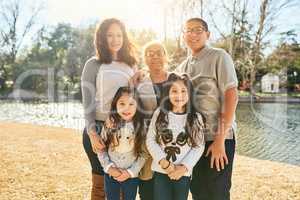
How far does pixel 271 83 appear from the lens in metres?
24.8

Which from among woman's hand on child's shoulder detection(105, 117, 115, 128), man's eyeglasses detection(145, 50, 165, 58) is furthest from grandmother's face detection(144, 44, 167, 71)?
woman's hand on child's shoulder detection(105, 117, 115, 128)

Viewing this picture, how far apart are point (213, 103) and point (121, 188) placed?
0.75 metres

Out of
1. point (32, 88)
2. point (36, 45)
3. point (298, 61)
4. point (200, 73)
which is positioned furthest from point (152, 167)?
point (36, 45)

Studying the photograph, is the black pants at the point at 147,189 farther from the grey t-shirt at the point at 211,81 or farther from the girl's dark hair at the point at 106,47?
the girl's dark hair at the point at 106,47

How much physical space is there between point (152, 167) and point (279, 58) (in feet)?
79.2

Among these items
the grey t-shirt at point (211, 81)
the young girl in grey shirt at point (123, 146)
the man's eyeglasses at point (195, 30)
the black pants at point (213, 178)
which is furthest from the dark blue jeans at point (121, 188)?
the man's eyeglasses at point (195, 30)

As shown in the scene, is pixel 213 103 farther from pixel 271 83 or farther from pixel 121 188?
pixel 271 83

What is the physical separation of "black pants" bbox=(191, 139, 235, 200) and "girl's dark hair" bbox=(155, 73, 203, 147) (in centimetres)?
16

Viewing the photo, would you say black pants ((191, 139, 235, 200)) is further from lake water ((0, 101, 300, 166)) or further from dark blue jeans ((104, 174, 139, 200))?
lake water ((0, 101, 300, 166))

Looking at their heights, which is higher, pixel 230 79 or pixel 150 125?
pixel 230 79

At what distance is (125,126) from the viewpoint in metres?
2.22

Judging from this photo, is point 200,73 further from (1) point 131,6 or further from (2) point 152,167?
(1) point 131,6

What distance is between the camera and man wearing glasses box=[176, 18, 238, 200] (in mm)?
2115

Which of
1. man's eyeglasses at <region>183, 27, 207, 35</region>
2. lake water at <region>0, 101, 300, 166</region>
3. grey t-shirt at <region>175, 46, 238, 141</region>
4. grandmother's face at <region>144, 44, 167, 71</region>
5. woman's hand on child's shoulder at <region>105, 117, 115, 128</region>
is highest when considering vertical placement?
man's eyeglasses at <region>183, 27, 207, 35</region>
